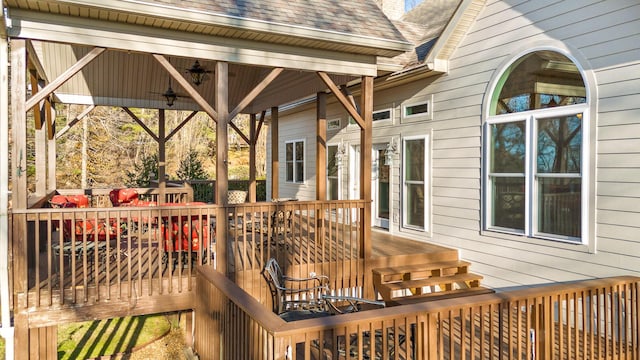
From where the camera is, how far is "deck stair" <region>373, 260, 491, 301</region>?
5.77 meters

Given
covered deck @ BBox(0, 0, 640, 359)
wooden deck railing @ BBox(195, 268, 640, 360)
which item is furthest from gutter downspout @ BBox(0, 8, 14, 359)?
wooden deck railing @ BBox(195, 268, 640, 360)

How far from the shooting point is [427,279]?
6.10 m

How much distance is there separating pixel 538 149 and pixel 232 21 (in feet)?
13.2

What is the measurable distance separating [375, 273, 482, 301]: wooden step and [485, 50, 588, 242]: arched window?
81 cm

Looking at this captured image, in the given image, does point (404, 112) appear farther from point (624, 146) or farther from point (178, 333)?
point (178, 333)

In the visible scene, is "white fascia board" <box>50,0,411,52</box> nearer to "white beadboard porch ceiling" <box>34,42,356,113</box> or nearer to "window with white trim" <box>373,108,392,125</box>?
"white beadboard porch ceiling" <box>34,42,356,113</box>

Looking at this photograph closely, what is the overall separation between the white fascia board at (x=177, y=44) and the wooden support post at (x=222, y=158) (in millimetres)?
249

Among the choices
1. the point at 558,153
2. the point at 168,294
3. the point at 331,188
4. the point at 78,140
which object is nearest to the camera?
the point at 168,294

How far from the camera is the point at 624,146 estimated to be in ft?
14.9

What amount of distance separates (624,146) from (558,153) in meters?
0.76

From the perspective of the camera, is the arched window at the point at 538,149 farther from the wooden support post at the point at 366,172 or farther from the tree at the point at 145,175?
the tree at the point at 145,175

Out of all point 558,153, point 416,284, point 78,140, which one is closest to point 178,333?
point 416,284

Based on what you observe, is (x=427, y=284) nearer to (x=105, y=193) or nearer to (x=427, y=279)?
(x=427, y=279)

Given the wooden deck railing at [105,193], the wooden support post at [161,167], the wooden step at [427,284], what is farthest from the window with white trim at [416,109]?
the wooden support post at [161,167]
